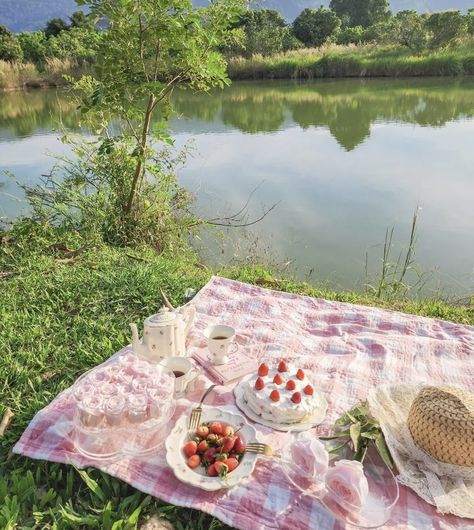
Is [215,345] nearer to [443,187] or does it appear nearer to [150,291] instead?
[150,291]

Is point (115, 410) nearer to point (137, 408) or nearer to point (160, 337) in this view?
point (137, 408)

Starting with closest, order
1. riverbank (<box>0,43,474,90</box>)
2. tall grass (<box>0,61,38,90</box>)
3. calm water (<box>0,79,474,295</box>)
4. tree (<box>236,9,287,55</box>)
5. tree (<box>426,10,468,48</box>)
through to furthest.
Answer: calm water (<box>0,79,474,295</box>) < tall grass (<box>0,61,38,90</box>) < riverbank (<box>0,43,474,90</box>) < tree (<box>426,10,468,48</box>) < tree (<box>236,9,287,55</box>)

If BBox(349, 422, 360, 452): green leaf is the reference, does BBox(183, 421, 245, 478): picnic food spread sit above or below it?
above

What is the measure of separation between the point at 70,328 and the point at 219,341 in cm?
100

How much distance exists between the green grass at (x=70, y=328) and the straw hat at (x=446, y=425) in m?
0.73

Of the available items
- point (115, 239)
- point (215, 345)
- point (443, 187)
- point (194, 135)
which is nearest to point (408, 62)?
point (194, 135)

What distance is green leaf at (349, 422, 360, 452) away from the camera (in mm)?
1453

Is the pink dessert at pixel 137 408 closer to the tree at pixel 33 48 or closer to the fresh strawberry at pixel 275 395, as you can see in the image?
the fresh strawberry at pixel 275 395

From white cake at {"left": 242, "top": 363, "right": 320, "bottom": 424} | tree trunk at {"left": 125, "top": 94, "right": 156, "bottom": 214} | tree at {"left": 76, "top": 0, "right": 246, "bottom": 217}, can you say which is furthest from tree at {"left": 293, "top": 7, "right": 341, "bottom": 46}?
white cake at {"left": 242, "top": 363, "right": 320, "bottom": 424}

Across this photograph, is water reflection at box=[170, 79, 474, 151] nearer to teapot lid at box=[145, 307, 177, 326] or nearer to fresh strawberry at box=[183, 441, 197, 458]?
teapot lid at box=[145, 307, 177, 326]

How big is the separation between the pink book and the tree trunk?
1.92m

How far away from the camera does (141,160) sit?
3.35 meters

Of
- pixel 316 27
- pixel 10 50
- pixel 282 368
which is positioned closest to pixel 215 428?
pixel 282 368

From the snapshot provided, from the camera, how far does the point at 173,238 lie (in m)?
3.94
